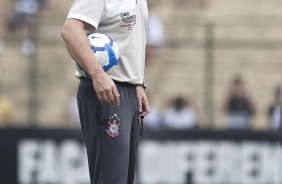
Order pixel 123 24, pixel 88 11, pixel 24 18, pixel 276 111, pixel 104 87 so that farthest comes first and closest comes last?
pixel 24 18 → pixel 276 111 → pixel 123 24 → pixel 88 11 → pixel 104 87

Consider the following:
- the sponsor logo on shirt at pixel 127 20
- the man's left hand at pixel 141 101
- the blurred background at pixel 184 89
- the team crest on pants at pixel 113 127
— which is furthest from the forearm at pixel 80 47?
the blurred background at pixel 184 89

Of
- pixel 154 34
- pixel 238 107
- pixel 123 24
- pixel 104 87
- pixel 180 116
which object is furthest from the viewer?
pixel 154 34

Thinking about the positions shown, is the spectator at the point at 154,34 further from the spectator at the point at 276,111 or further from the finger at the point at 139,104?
the finger at the point at 139,104

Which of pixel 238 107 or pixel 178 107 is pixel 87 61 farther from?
pixel 238 107

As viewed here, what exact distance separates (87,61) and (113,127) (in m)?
0.48

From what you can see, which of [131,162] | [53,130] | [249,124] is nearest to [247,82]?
[249,124]

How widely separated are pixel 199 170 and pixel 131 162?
6.11m

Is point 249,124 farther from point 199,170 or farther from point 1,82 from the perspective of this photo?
point 1,82

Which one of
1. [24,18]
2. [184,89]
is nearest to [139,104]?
[184,89]

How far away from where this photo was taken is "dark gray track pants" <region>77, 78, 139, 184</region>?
5.41 meters

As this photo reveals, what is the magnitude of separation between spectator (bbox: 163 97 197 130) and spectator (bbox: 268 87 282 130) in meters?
1.08

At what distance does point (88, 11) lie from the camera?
5230 millimetres

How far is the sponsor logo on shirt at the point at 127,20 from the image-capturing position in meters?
5.36

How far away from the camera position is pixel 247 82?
1388cm
